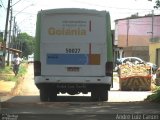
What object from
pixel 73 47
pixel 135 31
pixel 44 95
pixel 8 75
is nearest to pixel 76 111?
pixel 73 47

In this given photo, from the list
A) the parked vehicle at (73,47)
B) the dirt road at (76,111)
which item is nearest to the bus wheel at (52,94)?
the parked vehicle at (73,47)

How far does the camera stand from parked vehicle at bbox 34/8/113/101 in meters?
17.3

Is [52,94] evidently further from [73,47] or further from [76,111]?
[76,111]

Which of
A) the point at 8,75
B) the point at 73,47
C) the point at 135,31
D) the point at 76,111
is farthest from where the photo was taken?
the point at 135,31

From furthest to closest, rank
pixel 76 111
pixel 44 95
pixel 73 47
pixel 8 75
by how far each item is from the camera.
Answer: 1. pixel 8 75
2. pixel 44 95
3. pixel 73 47
4. pixel 76 111

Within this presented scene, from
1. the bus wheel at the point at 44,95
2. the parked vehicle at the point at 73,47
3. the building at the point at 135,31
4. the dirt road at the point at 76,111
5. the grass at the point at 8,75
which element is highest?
the building at the point at 135,31

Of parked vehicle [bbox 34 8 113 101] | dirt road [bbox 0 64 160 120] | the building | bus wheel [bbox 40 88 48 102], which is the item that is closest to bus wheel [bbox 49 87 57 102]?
bus wheel [bbox 40 88 48 102]

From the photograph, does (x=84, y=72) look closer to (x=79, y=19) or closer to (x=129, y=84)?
(x=79, y=19)

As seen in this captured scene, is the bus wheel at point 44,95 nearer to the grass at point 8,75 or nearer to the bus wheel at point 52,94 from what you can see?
the bus wheel at point 52,94

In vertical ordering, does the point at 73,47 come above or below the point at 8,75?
above

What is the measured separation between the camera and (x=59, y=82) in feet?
56.9

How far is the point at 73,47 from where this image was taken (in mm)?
17297

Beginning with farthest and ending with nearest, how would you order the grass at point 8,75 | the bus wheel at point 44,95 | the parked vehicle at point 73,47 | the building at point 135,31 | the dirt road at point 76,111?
1. the building at point 135,31
2. the grass at point 8,75
3. the bus wheel at point 44,95
4. the parked vehicle at point 73,47
5. the dirt road at point 76,111

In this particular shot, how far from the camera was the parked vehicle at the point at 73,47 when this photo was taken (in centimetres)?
1731
